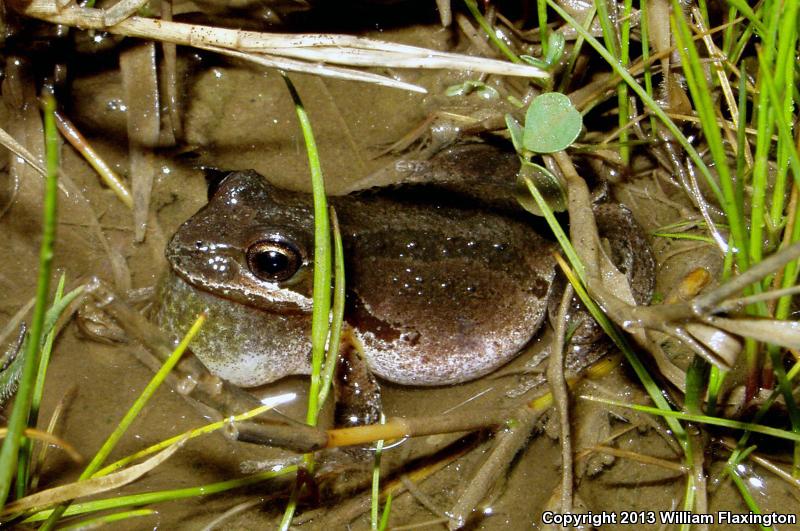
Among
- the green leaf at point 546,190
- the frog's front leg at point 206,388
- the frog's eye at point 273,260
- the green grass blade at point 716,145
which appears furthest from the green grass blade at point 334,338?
the green grass blade at point 716,145

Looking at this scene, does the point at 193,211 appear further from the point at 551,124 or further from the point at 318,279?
the point at 551,124

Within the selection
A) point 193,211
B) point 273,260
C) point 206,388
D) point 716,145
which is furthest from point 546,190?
point 193,211

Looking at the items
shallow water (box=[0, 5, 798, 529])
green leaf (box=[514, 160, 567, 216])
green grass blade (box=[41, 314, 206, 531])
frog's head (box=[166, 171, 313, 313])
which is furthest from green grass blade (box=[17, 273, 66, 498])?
green leaf (box=[514, 160, 567, 216])

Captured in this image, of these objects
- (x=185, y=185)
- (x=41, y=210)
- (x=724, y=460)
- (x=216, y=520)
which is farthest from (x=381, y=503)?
(x=41, y=210)

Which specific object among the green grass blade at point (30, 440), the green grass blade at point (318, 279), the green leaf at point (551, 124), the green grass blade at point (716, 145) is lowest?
the green grass blade at point (30, 440)

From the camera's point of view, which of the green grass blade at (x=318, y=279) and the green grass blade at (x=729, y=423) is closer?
the green grass blade at (x=318, y=279)

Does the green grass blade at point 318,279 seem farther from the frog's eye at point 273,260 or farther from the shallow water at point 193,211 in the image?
the shallow water at point 193,211

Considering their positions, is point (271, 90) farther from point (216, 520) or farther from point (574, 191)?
point (216, 520)

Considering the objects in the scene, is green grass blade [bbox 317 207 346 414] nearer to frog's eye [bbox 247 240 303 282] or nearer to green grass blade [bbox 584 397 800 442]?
frog's eye [bbox 247 240 303 282]
